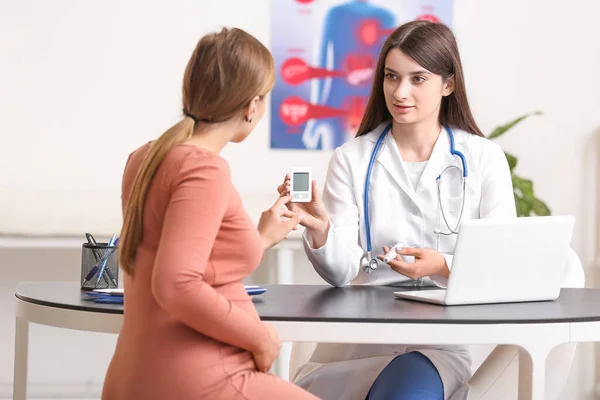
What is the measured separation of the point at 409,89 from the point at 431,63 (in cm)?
9

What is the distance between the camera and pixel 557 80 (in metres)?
3.81

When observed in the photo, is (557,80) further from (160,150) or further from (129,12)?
(160,150)

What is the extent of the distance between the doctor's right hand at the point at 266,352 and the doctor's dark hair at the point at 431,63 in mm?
1059

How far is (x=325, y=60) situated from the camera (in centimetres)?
366

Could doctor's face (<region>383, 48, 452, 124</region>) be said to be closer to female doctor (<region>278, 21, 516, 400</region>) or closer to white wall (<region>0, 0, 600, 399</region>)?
female doctor (<region>278, 21, 516, 400</region>)

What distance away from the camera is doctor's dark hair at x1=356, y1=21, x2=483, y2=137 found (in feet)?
7.31

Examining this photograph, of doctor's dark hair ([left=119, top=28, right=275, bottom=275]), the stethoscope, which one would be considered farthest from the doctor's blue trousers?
doctor's dark hair ([left=119, top=28, right=275, bottom=275])

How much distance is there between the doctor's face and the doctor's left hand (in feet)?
1.24

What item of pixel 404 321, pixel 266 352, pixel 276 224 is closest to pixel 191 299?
pixel 266 352

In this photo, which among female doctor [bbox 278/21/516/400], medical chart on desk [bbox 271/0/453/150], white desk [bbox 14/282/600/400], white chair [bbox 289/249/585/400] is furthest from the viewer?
medical chart on desk [bbox 271/0/453/150]

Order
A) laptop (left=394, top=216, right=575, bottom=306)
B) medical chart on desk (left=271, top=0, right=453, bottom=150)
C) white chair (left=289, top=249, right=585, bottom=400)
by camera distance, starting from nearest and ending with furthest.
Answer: laptop (left=394, top=216, right=575, bottom=306) → white chair (left=289, top=249, right=585, bottom=400) → medical chart on desk (left=271, top=0, right=453, bottom=150)

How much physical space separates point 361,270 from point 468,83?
67.5 inches

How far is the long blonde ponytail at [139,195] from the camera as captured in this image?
133cm

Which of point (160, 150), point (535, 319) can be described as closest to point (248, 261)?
point (160, 150)
